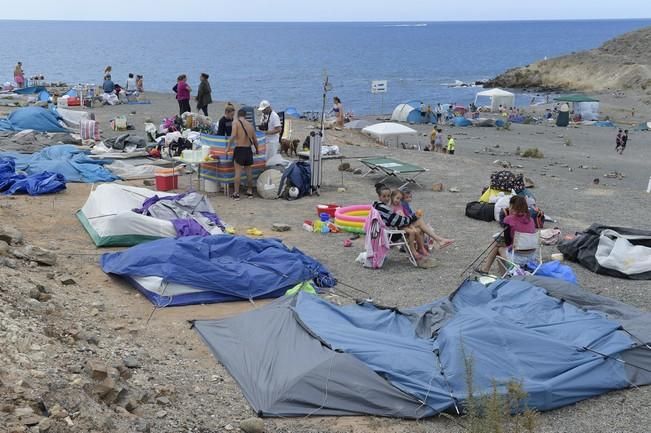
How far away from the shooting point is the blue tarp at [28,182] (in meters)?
12.6

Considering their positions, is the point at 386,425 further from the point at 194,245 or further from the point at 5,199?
the point at 5,199

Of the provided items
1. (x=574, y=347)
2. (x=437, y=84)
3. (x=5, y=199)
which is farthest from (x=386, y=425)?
(x=437, y=84)

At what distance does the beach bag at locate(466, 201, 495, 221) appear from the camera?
12219 mm

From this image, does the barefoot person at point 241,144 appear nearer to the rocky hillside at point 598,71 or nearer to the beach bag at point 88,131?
the beach bag at point 88,131

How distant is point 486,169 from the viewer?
1770 centimetres

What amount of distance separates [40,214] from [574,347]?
26.9 feet

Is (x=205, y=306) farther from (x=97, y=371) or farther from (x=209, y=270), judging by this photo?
(x=97, y=371)

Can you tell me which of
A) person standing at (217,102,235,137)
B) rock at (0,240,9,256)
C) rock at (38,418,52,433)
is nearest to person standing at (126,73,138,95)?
person standing at (217,102,235,137)

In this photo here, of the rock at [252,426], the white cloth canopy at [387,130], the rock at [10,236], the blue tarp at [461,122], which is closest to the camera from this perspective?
the rock at [252,426]

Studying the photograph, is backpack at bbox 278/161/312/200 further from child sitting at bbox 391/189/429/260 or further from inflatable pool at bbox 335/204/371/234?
child sitting at bbox 391/189/429/260

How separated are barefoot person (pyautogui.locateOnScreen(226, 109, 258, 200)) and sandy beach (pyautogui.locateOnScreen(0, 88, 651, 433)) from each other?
0.56 meters

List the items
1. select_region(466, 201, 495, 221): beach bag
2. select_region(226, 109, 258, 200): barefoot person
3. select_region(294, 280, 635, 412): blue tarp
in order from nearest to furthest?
select_region(294, 280, 635, 412): blue tarp
select_region(466, 201, 495, 221): beach bag
select_region(226, 109, 258, 200): barefoot person

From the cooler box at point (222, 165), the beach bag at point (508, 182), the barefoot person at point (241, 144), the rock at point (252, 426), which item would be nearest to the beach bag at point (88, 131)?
the cooler box at point (222, 165)

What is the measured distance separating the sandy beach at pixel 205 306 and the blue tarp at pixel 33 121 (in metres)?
6.59
